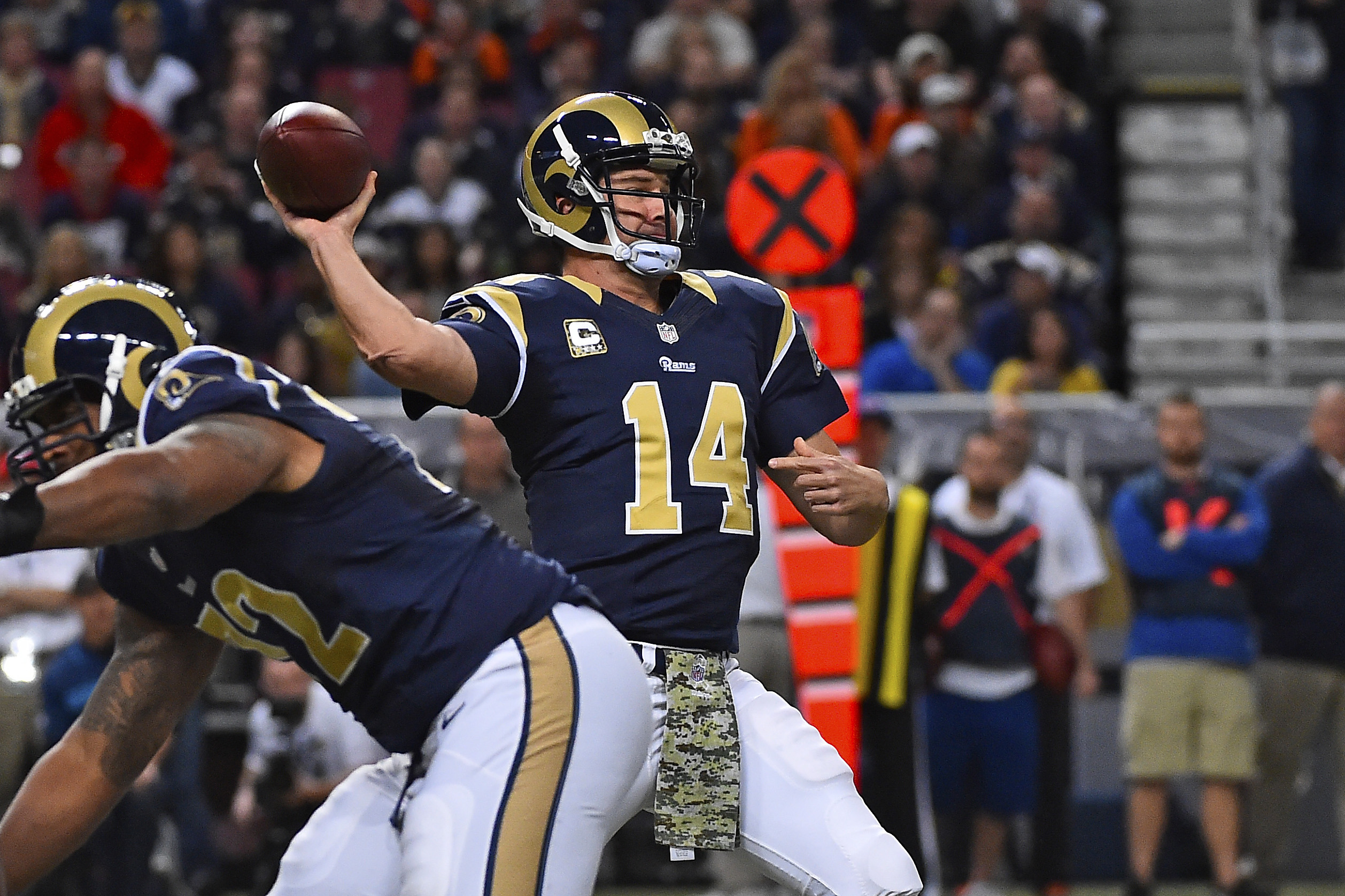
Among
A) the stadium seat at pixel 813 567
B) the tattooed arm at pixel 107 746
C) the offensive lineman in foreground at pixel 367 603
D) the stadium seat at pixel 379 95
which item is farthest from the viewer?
the stadium seat at pixel 379 95

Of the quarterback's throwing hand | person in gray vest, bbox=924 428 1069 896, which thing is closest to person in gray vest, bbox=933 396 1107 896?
A: person in gray vest, bbox=924 428 1069 896

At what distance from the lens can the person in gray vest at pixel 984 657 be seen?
26.0 feet

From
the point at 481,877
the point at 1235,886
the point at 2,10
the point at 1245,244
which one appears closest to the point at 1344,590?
the point at 1235,886

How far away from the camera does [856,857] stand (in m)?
3.74

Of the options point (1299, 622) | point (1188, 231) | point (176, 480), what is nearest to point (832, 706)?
point (1299, 622)

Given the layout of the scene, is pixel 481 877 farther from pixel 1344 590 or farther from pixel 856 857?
pixel 1344 590

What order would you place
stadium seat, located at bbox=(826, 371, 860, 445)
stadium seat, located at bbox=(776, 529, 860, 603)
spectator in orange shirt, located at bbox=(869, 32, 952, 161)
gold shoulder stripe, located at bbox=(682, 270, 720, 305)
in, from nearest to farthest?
gold shoulder stripe, located at bbox=(682, 270, 720, 305), stadium seat, located at bbox=(826, 371, 860, 445), stadium seat, located at bbox=(776, 529, 860, 603), spectator in orange shirt, located at bbox=(869, 32, 952, 161)

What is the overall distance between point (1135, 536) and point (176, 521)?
5.68m

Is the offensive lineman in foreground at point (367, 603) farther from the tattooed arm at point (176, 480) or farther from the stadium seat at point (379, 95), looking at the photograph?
the stadium seat at point (379, 95)

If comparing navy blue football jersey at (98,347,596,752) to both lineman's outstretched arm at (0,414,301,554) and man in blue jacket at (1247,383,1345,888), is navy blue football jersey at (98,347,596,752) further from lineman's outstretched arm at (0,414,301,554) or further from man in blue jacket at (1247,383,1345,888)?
man in blue jacket at (1247,383,1345,888)

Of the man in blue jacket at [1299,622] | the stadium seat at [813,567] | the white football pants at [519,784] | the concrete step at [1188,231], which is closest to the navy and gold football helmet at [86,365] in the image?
the white football pants at [519,784]

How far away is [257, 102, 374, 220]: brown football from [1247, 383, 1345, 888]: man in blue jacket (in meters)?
5.62

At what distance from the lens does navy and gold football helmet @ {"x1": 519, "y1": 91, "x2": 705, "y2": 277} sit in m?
4.09

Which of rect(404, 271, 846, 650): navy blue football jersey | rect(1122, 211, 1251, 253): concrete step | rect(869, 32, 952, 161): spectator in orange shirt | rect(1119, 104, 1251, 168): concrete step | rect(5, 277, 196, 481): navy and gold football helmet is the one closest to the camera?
rect(5, 277, 196, 481): navy and gold football helmet
